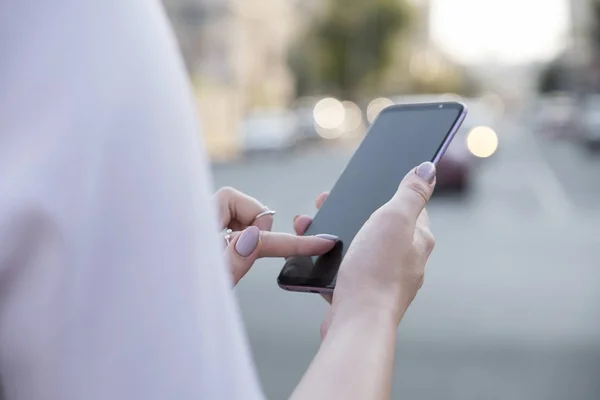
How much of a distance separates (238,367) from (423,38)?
358 ft

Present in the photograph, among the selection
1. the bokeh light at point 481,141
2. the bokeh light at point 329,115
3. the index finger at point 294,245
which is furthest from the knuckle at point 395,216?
the bokeh light at point 329,115

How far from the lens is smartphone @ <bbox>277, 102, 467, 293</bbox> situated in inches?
49.8

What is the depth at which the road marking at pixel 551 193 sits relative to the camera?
15438 millimetres

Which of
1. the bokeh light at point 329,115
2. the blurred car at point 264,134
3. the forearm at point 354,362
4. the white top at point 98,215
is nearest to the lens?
the white top at point 98,215

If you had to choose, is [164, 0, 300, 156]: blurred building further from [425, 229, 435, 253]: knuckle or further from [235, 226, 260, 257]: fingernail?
[425, 229, 435, 253]: knuckle

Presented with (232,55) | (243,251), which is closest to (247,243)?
(243,251)

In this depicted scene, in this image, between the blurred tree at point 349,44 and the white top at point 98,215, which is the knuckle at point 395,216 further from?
the blurred tree at point 349,44

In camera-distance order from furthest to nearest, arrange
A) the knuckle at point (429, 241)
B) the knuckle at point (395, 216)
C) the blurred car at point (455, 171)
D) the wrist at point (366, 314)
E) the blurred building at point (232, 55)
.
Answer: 1. the blurred building at point (232, 55)
2. the blurred car at point (455, 171)
3. the knuckle at point (429, 241)
4. the knuckle at point (395, 216)
5. the wrist at point (366, 314)

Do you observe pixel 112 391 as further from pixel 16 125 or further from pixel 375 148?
pixel 375 148

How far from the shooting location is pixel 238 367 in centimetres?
52

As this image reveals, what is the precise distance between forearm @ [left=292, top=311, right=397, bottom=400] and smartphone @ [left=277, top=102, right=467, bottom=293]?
39 cm

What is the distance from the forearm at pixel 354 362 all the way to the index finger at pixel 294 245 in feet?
1.36

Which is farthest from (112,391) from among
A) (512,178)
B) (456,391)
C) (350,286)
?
(512,178)

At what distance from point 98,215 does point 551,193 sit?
63.8ft
